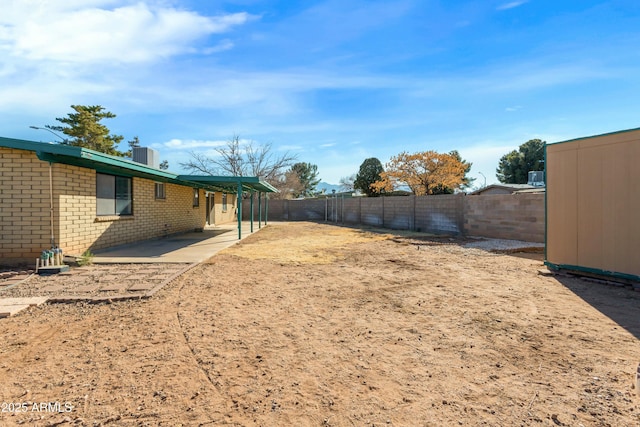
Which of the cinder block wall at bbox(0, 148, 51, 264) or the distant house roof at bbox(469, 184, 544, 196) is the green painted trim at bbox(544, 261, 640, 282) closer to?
the cinder block wall at bbox(0, 148, 51, 264)

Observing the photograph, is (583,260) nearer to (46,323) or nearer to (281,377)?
(281,377)

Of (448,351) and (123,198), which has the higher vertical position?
(123,198)

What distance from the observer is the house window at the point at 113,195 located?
898 centimetres

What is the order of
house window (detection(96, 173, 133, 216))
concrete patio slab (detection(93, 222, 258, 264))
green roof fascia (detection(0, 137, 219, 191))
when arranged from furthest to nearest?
house window (detection(96, 173, 133, 216)), concrete patio slab (detection(93, 222, 258, 264)), green roof fascia (detection(0, 137, 219, 191))

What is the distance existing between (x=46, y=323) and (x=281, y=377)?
3292 millimetres

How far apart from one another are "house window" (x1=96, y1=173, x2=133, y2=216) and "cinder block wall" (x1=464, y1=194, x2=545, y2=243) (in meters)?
12.9

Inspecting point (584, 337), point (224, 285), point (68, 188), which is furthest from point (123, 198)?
point (584, 337)

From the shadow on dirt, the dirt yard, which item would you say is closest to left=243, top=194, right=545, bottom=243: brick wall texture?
the shadow on dirt

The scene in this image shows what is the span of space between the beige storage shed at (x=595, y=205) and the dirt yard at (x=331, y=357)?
0.61m

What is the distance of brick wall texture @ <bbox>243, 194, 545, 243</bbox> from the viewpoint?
11586 mm

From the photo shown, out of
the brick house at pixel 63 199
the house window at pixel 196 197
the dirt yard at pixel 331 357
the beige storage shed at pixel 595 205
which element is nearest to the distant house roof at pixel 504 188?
the beige storage shed at pixel 595 205

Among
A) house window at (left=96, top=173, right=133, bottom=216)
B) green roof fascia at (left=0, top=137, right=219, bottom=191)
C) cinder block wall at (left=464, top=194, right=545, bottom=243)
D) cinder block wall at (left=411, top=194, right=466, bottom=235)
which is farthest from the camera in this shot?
cinder block wall at (left=411, top=194, right=466, bottom=235)

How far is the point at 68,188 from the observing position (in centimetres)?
765

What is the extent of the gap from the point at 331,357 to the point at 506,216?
11.6 m
